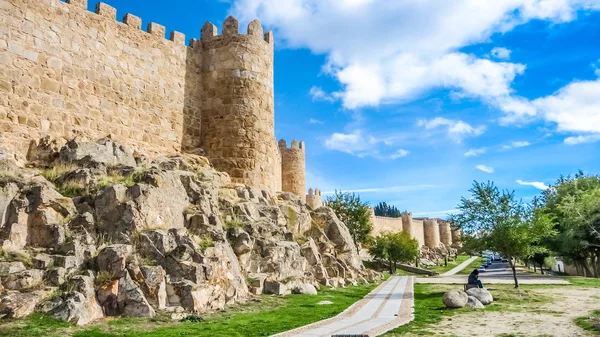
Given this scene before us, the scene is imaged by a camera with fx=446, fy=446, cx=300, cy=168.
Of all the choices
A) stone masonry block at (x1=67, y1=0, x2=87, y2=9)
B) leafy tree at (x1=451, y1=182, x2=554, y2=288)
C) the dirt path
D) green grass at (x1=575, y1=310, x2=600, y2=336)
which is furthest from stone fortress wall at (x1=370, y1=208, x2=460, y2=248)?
green grass at (x1=575, y1=310, x2=600, y2=336)

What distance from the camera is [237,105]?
21141 millimetres

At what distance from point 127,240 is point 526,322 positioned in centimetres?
1038

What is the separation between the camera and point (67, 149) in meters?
14.5

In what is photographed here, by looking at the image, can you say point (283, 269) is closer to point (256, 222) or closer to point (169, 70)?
point (256, 222)

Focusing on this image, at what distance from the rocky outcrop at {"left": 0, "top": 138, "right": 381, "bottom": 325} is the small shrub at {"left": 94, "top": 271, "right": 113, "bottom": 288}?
0.08 feet

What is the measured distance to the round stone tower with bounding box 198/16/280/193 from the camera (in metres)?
20.8

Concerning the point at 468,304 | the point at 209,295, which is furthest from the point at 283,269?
the point at 468,304

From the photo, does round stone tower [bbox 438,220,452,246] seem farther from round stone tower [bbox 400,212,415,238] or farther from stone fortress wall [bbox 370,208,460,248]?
round stone tower [bbox 400,212,415,238]

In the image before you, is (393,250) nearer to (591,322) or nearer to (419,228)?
(591,322)

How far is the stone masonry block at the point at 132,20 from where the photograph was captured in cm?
1872

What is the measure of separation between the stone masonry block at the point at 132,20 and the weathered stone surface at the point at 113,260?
449 inches

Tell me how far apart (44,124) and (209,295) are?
859 centimetres

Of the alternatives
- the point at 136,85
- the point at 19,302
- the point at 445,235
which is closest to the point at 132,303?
the point at 19,302

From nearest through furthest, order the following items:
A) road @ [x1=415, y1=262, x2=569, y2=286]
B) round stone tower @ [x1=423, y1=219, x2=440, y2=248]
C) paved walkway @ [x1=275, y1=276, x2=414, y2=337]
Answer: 1. paved walkway @ [x1=275, y1=276, x2=414, y2=337]
2. road @ [x1=415, y1=262, x2=569, y2=286]
3. round stone tower @ [x1=423, y1=219, x2=440, y2=248]
